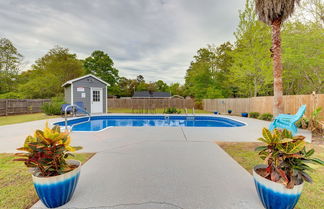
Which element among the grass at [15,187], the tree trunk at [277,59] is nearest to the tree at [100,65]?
the grass at [15,187]

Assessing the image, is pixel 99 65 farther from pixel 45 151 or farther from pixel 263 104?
pixel 45 151

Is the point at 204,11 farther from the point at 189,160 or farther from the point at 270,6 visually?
the point at 189,160

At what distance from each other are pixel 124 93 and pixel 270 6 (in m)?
35.3

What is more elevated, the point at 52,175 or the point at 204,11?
the point at 204,11

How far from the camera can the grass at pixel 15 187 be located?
1706 mm

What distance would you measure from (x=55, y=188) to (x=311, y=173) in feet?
12.9

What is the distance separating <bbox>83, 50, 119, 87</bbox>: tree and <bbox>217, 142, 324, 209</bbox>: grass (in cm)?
2596

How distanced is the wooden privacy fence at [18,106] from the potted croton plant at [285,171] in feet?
53.5

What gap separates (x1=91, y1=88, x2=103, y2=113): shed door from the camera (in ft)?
40.5

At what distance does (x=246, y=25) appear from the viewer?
12820 mm

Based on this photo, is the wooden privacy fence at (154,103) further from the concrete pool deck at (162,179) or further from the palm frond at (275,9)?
the concrete pool deck at (162,179)

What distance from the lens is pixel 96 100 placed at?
12648 mm

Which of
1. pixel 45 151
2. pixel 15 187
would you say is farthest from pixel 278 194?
pixel 15 187

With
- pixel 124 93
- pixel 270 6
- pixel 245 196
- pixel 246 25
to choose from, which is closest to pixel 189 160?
pixel 245 196
